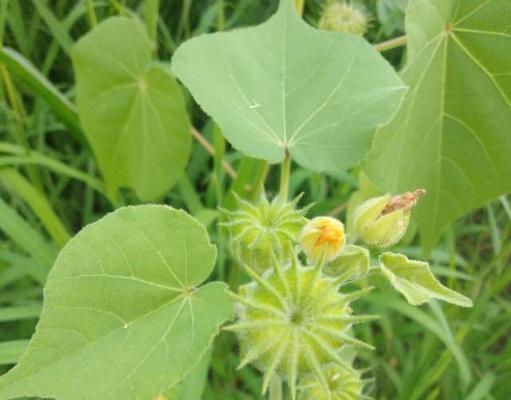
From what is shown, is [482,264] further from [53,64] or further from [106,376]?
[106,376]

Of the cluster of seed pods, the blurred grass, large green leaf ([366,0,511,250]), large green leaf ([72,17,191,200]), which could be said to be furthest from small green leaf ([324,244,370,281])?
large green leaf ([72,17,191,200])

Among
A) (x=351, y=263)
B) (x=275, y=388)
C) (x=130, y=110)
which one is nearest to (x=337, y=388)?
(x=275, y=388)

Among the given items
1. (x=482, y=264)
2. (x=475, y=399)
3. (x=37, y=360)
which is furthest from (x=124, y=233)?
(x=482, y=264)

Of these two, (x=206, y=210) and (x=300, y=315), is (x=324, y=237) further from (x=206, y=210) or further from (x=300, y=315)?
(x=206, y=210)

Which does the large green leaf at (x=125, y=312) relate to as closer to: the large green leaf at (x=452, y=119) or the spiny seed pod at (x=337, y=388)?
the spiny seed pod at (x=337, y=388)

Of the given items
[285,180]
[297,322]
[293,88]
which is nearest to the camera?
[297,322]

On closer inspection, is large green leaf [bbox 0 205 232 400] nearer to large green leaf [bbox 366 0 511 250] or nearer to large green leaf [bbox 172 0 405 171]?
large green leaf [bbox 172 0 405 171]

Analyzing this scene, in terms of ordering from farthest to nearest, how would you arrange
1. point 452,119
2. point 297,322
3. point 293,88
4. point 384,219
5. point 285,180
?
point 452,119 < point 293,88 < point 285,180 < point 384,219 < point 297,322
